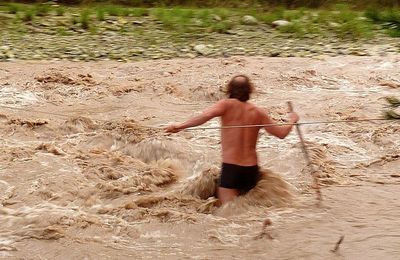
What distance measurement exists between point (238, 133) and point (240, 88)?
312mm

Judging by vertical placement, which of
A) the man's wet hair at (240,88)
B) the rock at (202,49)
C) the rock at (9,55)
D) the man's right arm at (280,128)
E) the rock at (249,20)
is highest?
the man's wet hair at (240,88)

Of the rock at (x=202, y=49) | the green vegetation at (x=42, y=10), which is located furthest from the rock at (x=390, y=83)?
the green vegetation at (x=42, y=10)

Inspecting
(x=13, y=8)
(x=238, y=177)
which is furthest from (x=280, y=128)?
(x=13, y=8)

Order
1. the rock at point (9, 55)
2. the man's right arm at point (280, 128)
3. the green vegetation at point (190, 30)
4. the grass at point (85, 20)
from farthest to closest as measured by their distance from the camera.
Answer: the grass at point (85, 20) < the green vegetation at point (190, 30) < the rock at point (9, 55) < the man's right arm at point (280, 128)

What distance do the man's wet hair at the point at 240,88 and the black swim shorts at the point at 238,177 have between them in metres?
0.48

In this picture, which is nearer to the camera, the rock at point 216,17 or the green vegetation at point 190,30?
the green vegetation at point 190,30

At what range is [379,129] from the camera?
756 cm

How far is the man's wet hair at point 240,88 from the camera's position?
220 inches

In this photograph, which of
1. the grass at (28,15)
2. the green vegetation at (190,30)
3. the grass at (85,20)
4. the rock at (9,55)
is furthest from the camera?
the grass at (28,15)

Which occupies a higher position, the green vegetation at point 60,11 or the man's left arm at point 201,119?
the man's left arm at point 201,119

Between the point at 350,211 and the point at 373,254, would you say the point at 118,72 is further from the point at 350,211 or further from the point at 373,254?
the point at 373,254

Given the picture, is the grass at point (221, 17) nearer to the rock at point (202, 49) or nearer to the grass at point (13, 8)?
the grass at point (13, 8)

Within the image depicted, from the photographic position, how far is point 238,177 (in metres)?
5.68

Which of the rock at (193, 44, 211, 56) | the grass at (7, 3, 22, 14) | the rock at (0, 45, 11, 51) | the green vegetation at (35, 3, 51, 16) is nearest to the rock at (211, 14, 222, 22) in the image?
the rock at (193, 44, 211, 56)
